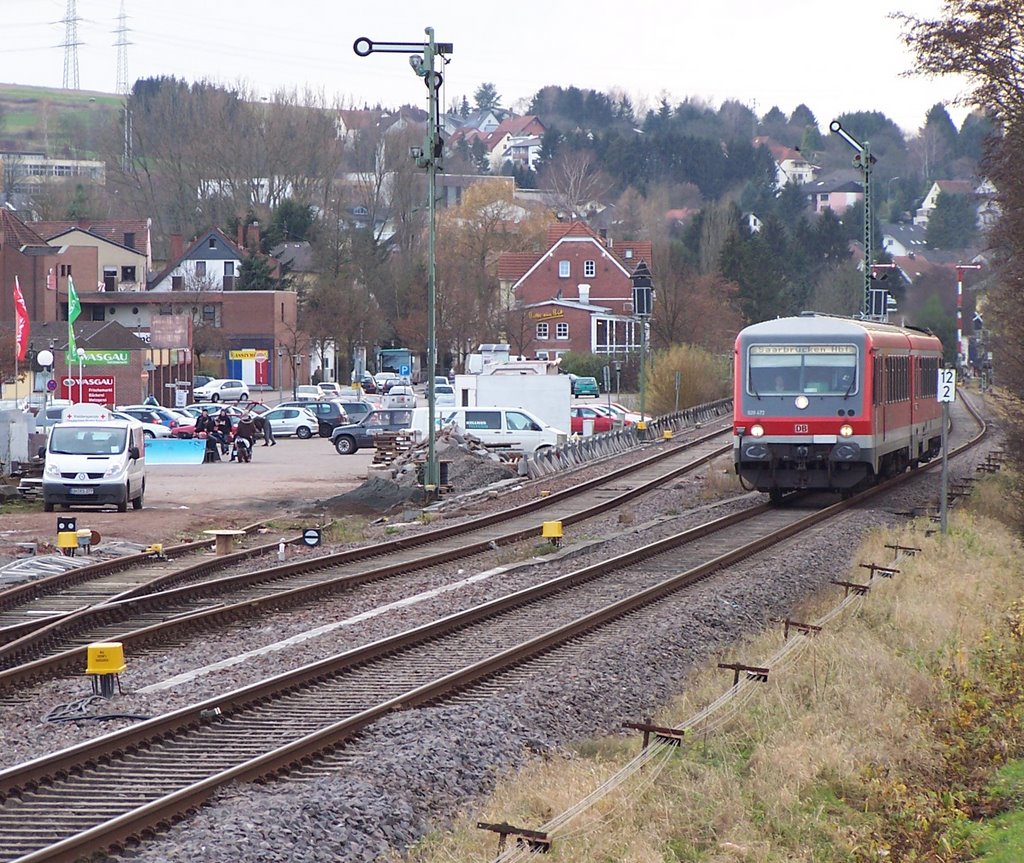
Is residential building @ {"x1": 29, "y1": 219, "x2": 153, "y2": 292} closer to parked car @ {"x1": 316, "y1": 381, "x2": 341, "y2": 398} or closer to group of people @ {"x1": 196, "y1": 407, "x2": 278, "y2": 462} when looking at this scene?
parked car @ {"x1": 316, "y1": 381, "x2": 341, "y2": 398}

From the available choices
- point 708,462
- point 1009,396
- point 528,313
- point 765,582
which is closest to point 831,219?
point 528,313

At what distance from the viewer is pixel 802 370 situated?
24.4m

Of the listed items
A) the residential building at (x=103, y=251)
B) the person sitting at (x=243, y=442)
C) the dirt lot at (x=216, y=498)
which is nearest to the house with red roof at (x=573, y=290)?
the residential building at (x=103, y=251)

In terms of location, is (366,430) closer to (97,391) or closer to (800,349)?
(97,391)

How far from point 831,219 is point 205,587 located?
345 ft

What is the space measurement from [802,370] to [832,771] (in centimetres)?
1555

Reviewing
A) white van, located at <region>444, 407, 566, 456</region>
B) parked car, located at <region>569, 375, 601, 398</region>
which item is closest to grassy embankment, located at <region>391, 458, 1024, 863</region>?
white van, located at <region>444, 407, 566, 456</region>

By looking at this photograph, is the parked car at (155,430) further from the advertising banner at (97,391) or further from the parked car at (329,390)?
the parked car at (329,390)

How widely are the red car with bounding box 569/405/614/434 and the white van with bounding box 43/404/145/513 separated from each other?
1916 centimetres

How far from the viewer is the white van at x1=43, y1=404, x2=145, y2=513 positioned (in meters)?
28.9

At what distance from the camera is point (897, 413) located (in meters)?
27.3

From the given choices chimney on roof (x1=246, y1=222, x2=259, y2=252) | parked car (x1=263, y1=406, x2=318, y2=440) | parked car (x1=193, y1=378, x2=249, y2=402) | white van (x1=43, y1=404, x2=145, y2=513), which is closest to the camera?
white van (x1=43, y1=404, x2=145, y2=513)

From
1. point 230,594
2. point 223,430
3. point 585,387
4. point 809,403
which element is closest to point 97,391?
point 223,430

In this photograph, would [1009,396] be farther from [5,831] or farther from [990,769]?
[5,831]
